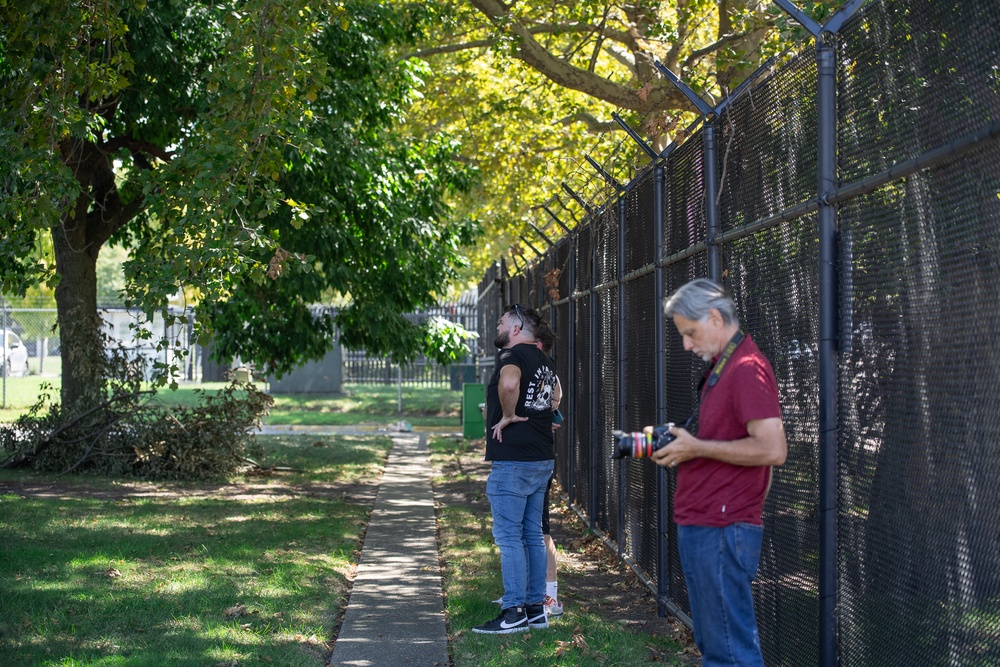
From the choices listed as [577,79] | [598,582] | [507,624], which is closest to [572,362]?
[577,79]

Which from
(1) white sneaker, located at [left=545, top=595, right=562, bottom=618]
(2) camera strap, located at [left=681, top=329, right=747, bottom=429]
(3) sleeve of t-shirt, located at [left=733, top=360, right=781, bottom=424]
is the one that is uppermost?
(2) camera strap, located at [left=681, top=329, right=747, bottom=429]

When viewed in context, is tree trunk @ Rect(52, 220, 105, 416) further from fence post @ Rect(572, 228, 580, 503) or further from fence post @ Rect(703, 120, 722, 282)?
fence post @ Rect(703, 120, 722, 282)

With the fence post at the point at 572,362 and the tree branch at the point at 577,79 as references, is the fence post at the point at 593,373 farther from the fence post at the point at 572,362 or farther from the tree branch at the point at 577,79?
the tree branch at the point at 577,79

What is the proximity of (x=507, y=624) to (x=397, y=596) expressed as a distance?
126cm

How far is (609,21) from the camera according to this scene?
13695mm

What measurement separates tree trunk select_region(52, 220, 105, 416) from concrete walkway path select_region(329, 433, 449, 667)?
3943 millimetres

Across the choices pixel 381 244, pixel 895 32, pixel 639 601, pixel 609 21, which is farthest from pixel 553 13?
pixel 895 32

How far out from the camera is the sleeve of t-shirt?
3.69m

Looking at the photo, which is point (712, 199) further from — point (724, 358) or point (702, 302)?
point (724, 358)

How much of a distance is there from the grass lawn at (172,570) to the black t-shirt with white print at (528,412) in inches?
58.4

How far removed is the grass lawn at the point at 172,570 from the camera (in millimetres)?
5863

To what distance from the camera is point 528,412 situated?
6.37m

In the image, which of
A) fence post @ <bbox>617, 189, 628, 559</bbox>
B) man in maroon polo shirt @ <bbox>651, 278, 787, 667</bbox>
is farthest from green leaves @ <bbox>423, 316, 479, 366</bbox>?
man in maroon polo shirt @ <bbox>651, 278, 787, 667</bbox>

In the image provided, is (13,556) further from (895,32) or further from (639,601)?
(895,32)
